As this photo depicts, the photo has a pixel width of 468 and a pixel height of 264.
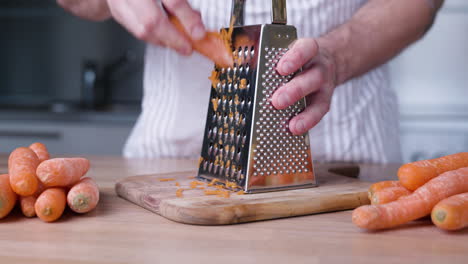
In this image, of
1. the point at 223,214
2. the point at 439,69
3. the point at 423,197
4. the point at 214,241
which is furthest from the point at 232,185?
the point at 439,69

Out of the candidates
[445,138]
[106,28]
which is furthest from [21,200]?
[106,28]

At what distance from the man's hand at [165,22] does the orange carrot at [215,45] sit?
30 millimetres

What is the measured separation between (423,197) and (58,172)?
2.33 feet

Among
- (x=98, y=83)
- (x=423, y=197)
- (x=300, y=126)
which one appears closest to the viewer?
(x=423, y=197)

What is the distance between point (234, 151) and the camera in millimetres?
1245

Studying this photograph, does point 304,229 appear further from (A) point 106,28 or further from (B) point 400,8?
(A) point 106,28

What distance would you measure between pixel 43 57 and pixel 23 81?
→ 0.82 ft

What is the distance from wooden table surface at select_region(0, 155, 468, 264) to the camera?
0.80 metres

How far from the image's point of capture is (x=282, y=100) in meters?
1.17

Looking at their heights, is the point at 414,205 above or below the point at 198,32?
below

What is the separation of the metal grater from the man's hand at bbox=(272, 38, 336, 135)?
0.10 feet

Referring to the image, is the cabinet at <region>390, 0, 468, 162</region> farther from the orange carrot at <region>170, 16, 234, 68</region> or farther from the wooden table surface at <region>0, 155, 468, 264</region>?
the wooden table surface at <region>0, 155, 468, 264</region>

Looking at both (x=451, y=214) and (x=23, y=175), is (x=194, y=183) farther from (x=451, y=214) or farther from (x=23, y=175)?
(x=451, y=214)

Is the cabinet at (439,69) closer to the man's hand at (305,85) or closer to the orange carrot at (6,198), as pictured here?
the man's hand at (305,85)
